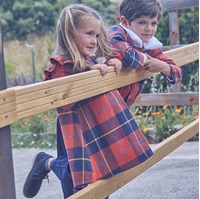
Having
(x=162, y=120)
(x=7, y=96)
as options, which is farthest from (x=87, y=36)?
(x=162, y=120)

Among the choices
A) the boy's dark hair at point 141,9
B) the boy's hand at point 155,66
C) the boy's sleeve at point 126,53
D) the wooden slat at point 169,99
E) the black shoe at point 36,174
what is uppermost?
the boy's dark hair at point 141,9

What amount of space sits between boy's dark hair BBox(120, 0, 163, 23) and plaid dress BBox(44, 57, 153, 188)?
54 cm

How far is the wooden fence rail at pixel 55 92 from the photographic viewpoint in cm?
250

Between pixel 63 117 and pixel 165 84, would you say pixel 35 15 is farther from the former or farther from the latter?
pixel 63 117

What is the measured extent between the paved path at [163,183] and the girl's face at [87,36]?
7.02 ft

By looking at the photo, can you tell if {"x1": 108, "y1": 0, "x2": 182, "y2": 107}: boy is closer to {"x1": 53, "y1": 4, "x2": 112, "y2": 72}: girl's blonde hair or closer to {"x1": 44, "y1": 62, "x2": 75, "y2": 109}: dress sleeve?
{"x1": 53, "y1": 4, "x2": 112, "y2": 72}: girl's blonde hair

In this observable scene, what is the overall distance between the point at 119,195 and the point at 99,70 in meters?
2.37

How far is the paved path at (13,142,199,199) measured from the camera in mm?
5219

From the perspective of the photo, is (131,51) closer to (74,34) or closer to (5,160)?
(74,34)

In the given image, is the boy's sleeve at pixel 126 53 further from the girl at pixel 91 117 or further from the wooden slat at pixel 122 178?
the wooden slat at pixel 122 178

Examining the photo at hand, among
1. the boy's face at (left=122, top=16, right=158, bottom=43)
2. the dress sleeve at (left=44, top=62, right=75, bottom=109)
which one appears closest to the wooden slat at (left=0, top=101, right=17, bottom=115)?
the dress sleeve at (left=44, top=62, right=75, bottom=109)

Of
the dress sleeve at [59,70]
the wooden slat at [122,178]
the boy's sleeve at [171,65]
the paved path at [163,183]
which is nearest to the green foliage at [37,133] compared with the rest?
the paved path at [163,183]

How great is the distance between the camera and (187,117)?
809 cm

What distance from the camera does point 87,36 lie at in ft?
10.9
